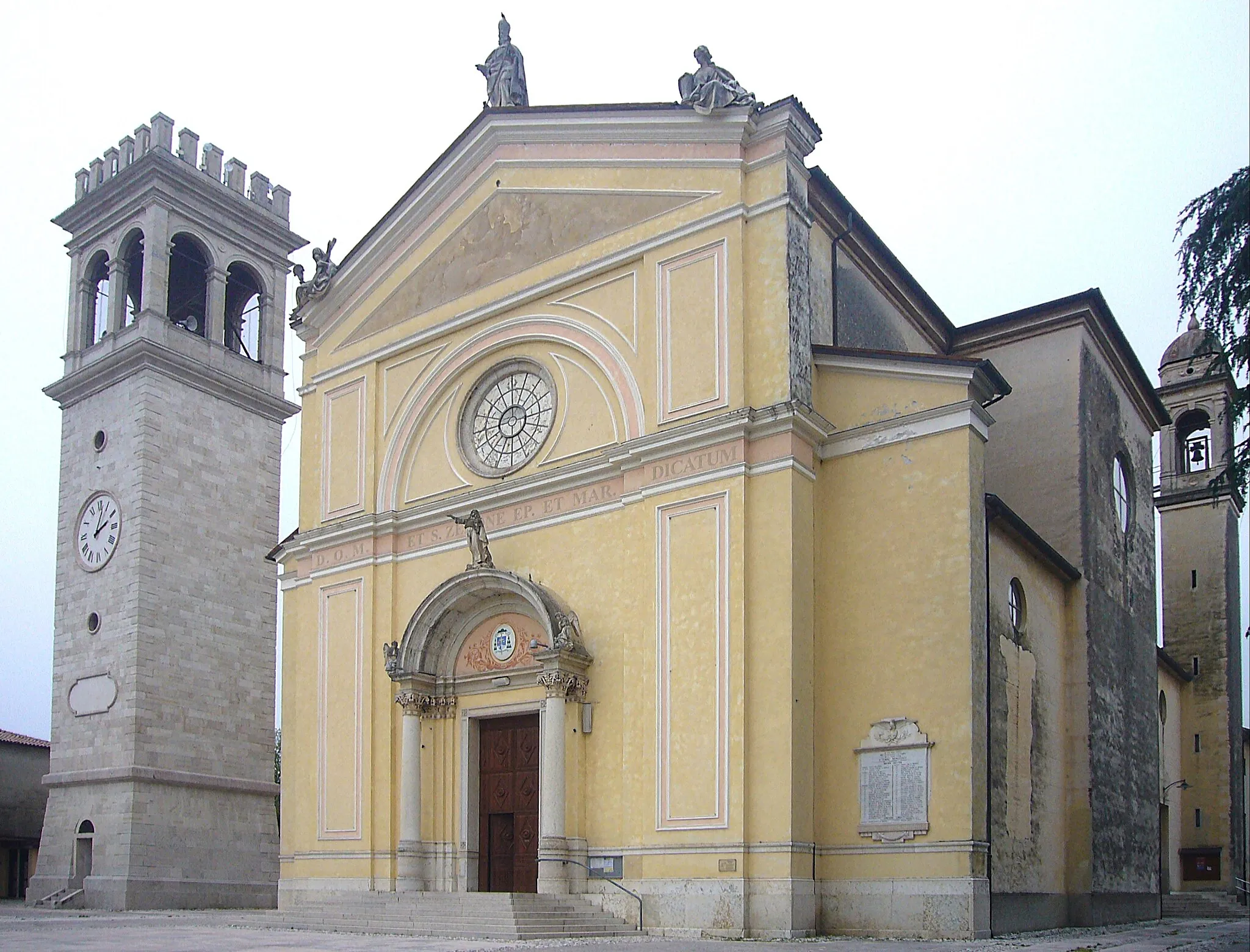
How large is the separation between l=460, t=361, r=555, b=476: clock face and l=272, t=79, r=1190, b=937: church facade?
2.4 inches

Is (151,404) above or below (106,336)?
below

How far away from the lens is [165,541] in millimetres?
31375

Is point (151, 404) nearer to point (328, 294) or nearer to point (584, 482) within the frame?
point (328, 294)

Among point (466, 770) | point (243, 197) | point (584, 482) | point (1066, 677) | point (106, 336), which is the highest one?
point (243, 197)

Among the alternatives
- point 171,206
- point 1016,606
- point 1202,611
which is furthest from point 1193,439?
point 171,206

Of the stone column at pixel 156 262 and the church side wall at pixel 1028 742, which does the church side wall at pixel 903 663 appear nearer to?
the church side wall at pixel 1028 742

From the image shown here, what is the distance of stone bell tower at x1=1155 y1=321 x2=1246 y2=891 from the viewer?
A: 33438mm

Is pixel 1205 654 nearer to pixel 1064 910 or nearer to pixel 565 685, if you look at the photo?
pixel 1064 910

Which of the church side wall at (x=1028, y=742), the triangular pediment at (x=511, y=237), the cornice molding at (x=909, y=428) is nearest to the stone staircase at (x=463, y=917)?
the church side wall at (x=1028, y=742)

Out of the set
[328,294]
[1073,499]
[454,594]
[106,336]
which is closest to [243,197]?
[106,336]

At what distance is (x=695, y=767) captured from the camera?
17.2 metres

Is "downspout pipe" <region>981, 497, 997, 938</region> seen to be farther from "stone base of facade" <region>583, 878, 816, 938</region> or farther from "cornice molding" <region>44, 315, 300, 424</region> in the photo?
"cornice molding" <region>44, 315, 300, 424</region>

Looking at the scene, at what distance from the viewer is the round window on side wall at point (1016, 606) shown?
61.9 feet

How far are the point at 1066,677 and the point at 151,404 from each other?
22.2 metres
